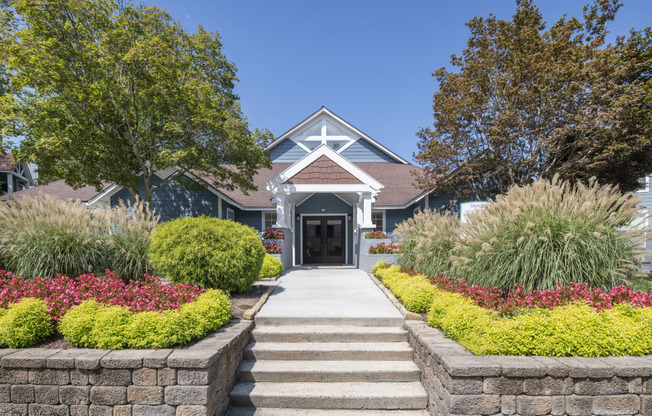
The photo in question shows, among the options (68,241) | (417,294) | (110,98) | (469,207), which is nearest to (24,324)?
(68,241)

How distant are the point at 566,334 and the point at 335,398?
261 cm

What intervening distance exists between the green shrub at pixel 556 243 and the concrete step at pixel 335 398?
211 centimetres

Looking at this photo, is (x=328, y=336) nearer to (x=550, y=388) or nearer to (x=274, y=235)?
(x=550, y=388)

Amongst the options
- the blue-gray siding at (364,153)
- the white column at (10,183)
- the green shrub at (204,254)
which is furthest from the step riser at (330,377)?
the white column at (10,183)

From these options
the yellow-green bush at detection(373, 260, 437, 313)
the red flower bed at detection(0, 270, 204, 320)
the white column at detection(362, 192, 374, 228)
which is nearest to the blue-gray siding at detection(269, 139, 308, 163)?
the white column at detection(362, 192, 374, 228)

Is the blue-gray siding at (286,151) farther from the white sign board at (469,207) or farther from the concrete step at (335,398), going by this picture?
the concrete step at (335,398)

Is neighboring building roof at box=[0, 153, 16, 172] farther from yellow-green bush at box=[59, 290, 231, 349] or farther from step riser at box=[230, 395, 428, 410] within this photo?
step riser at box=[230, 395, 428, 410]

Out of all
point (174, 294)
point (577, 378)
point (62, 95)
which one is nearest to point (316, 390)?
point (174, 294)

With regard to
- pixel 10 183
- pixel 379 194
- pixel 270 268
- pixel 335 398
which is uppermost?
pixel 10 183

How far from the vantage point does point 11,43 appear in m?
8.41

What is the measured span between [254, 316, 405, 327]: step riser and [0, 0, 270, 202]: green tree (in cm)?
664

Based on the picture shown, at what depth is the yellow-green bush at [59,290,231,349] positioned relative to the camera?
11.3 feet

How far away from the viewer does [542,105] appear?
9.38 metres

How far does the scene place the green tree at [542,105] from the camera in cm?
863
